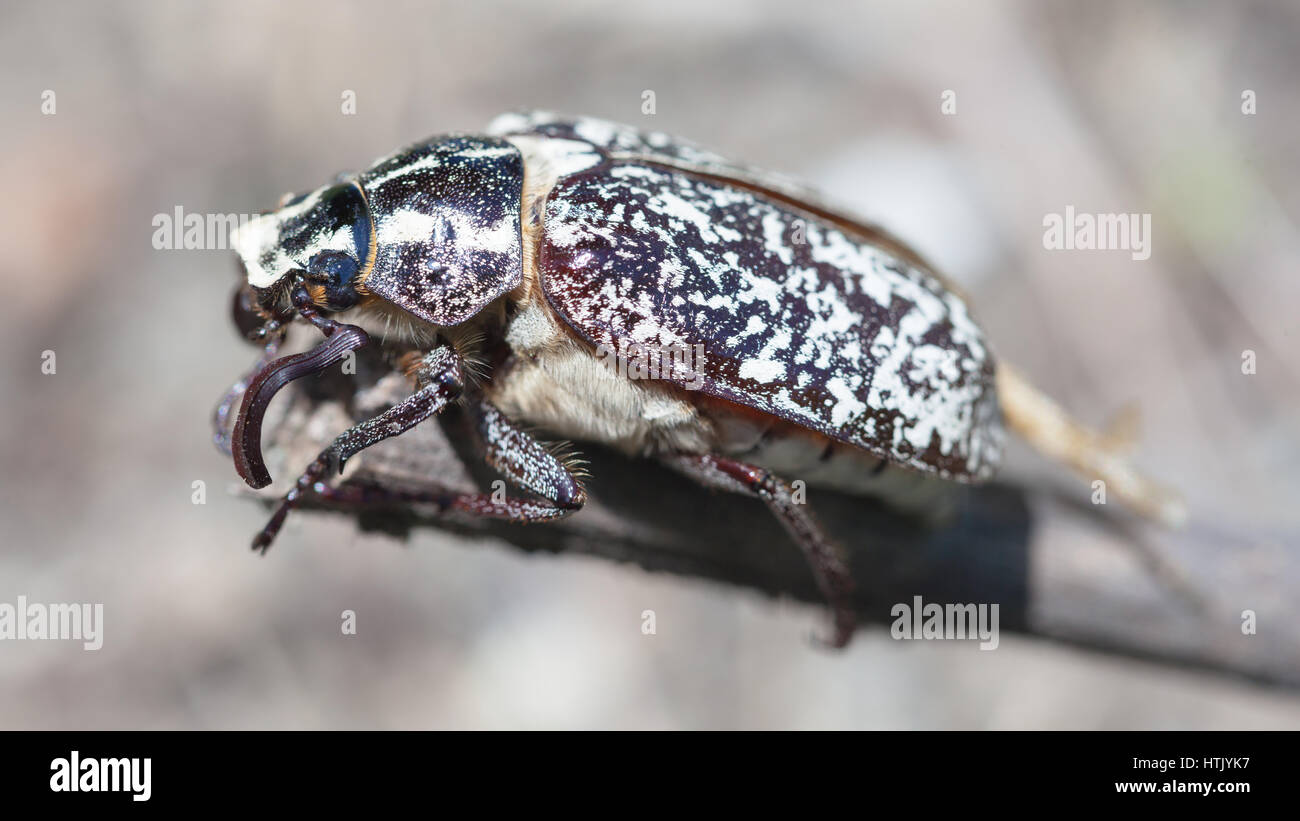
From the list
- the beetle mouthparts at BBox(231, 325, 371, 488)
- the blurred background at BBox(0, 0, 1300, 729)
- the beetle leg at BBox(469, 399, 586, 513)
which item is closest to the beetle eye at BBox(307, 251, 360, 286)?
the beetle mouthparts at BBox(231, 325, 371, 488)

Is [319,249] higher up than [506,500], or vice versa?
[319,249]

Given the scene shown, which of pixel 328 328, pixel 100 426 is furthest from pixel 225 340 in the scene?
pixel 328 328

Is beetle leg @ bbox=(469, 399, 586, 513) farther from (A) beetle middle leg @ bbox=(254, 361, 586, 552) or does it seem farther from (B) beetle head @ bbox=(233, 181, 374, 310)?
(B) beetle head @ bbox=(233, 181, 374, 310)

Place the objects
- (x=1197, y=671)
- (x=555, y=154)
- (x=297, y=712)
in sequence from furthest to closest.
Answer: (x=297, y=712) < (x=1197, y=671) < (x=555, y=154)

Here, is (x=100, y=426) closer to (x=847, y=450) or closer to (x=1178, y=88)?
(x=847, y=450)

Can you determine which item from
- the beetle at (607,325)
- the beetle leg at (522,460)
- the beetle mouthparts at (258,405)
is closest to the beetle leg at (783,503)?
the beetle at (607,325)

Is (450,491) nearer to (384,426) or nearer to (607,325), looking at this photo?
(384,426)

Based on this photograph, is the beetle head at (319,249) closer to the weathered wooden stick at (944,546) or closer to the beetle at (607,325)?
the beetle at (607,325)

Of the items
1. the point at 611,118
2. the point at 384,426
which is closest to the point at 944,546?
the point at 384,426
